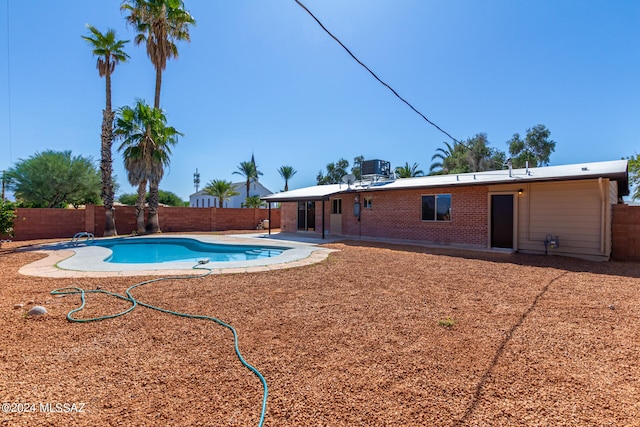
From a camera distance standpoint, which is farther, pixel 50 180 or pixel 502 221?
pixel 50 180

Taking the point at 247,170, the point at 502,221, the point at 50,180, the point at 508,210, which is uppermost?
the point at 247,170

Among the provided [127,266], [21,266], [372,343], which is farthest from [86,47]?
[372,343]

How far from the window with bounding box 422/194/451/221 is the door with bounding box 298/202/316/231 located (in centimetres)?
699

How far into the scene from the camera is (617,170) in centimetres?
855

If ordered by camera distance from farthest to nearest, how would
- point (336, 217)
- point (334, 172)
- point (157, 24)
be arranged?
1. point (334, 172)
2. point (157, 24)
3. point (336, 217)

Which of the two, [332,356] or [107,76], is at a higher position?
[107,76]

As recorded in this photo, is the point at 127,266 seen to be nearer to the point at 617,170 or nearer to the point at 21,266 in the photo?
the point at 21,266

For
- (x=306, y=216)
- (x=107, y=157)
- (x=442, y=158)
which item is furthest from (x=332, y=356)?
(x=442, y=158)

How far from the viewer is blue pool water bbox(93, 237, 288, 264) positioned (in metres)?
11.1

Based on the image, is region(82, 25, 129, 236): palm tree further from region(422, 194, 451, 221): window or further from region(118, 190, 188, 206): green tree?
region(118, 190, 188, 206): green tree

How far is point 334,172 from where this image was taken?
152 feet

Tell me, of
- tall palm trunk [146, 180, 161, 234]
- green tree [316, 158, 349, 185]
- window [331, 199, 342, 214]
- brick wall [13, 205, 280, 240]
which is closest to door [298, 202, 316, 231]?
window [331, 199, 342, 214]

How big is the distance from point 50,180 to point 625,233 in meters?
30.0

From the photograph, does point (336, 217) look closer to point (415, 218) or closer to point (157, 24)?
point (415, 218)
